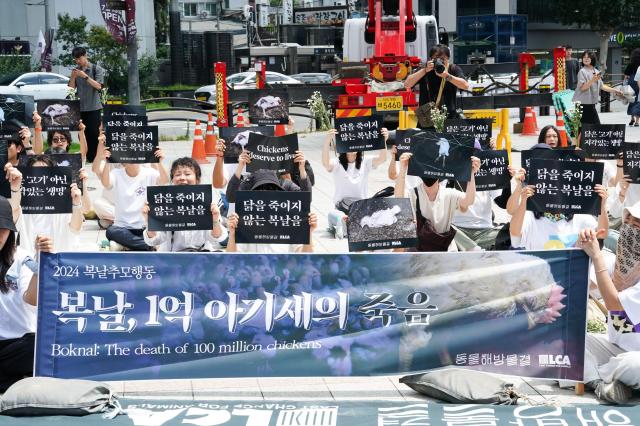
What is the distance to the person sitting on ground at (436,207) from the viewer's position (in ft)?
28.5

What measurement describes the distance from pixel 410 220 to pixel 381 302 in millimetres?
995

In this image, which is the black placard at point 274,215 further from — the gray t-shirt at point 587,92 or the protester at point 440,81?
the gray t-shirt at point 587,92

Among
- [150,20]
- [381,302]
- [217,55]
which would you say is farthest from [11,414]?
[150,20]

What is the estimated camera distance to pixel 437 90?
14.7m

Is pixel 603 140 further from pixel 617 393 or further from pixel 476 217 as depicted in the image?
pixel 617 393

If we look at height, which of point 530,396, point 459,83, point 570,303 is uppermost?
point 459,83

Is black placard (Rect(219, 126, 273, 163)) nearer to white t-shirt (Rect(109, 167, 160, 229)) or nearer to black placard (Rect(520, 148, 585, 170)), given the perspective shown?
white t-shirt (Rect(109, 167, 160, 229))

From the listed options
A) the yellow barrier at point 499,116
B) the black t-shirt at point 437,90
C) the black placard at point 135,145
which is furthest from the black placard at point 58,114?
the yellow barrier at point 499,116

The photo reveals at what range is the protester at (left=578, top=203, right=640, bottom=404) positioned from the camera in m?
6.45

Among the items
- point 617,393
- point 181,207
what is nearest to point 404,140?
point 181,207

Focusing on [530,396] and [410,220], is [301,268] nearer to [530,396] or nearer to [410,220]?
[410,220]

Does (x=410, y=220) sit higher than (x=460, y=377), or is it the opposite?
(x=410, y=220)

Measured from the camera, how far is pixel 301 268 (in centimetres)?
690

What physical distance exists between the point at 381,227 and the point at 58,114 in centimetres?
609
